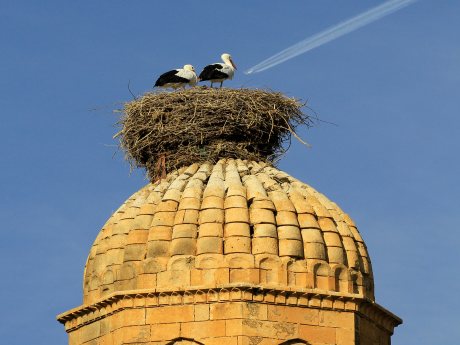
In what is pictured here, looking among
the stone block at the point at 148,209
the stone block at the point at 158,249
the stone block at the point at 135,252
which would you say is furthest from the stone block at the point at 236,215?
the stone block at the point at 135,252

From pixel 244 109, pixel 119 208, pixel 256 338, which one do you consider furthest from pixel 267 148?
pixel 256 338

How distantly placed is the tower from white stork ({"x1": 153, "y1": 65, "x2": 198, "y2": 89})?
392 centimetres

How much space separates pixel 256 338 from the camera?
88.1ft

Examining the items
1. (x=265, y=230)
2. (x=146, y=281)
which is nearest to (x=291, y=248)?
(x=265, y=230)

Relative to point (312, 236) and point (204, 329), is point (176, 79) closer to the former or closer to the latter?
point (312, 236)

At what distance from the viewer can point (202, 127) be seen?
30109 millimetres

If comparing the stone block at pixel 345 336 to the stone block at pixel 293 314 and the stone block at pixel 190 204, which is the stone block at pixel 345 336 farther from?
the stone block at pixel 190 204

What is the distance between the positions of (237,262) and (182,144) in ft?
11.3

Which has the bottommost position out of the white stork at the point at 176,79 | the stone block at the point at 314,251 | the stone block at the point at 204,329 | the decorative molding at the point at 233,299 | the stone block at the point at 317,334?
the stone block at the point at 204,329

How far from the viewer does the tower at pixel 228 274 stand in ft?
88.9

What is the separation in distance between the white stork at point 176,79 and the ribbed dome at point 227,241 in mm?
3645

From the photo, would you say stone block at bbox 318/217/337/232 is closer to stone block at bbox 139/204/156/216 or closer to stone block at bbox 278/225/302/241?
stone block at bbox 278/225/302/241

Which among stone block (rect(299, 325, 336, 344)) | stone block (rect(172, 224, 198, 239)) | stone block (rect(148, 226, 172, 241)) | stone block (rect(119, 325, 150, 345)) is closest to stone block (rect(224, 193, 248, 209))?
stone block (rect(172, 224, 198, 239))

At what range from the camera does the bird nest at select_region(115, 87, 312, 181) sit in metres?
30.1
